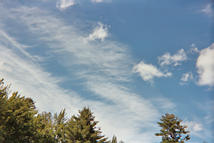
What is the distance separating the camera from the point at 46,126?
27.9 m

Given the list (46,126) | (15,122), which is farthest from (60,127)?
(15,122)

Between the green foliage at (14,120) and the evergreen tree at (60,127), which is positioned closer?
the green foliage at (14,120)

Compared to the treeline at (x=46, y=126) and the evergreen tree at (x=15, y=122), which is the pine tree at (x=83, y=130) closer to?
the treeline at (x=46, y=126)

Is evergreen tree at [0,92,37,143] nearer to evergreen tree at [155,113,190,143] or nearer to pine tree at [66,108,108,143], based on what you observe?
pine tree at [66,108,108,143]

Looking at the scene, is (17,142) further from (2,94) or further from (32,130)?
(2,94)

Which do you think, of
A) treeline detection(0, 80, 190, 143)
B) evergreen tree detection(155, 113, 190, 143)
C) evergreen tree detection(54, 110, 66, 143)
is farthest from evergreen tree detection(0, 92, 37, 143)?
evergreen tree detection(155, 113, 190, 143)

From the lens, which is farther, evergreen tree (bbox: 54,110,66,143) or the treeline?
evergreen tree (bbox: 54,110,66,143)

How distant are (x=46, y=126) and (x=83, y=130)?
6876 mm

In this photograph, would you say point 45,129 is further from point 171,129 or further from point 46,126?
point 171,129

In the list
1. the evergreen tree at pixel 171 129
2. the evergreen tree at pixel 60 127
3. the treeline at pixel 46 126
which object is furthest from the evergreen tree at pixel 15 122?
the evergreen tree at pixel 171 129

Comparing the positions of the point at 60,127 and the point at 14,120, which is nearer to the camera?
the point at 14,120

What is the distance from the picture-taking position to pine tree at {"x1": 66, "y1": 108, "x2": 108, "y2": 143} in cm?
2588

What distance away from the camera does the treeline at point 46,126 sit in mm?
19531

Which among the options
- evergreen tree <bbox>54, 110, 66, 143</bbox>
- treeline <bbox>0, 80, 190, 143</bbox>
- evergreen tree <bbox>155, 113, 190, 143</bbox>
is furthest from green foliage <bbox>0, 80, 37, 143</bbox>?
evergreen tree <bbox>155, 113, 190, 143</bbox>
